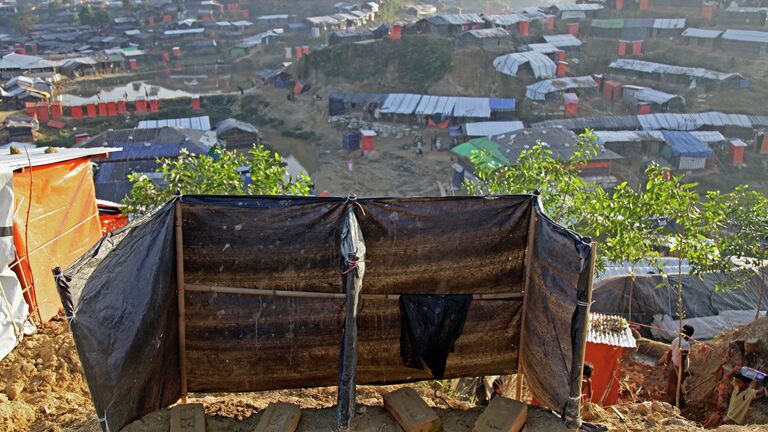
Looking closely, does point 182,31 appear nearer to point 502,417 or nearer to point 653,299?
point 653,299

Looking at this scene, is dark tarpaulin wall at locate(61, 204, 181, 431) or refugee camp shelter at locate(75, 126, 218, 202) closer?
dark tarpaulin wall at locate(61, 204, 181, 431)

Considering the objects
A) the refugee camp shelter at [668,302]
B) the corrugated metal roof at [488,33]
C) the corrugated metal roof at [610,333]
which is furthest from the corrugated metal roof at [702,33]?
the corrugated metal roof at [610,333]

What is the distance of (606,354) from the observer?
6.97 meters

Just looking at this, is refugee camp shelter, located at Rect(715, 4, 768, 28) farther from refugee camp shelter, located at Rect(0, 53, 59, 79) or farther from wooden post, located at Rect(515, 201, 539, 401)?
refugee camp shelter, located at Rect(0, 53, 59, 79)

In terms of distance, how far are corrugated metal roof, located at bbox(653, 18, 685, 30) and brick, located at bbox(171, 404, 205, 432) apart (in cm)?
4537

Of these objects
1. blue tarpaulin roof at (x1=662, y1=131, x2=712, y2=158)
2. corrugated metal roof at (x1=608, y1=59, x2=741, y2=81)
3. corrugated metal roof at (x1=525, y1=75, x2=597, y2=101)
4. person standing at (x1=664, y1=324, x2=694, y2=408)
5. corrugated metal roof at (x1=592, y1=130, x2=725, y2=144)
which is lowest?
blue tarpaulin roof at (x1=662, y1=131, x2=712, y2=158)

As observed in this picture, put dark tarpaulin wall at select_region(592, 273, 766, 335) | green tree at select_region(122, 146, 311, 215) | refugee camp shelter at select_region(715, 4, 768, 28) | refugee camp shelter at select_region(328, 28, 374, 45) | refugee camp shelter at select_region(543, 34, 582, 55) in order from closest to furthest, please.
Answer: green tree at select_region(122, 146, 311, 215), dark tarpaulin wall at select_region(592, 273, 766, 335), refugee camp shelter at select_region(715, 4, 768, 28), refugee camp shelter at select_region(543, 34, 582, 55), refugee camp shelter at select_region(328, 28, 374, 45)

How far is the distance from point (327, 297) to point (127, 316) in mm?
1546

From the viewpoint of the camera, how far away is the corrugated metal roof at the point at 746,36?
36812 millimetres

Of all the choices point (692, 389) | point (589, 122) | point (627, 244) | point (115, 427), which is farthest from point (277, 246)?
point (589, 122)

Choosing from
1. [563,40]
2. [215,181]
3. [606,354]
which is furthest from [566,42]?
[215,181]

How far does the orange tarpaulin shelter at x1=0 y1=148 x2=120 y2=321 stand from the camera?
21.2ft

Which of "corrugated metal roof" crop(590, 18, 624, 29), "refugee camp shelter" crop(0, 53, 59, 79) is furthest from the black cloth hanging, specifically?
"refugee camp shelter" crop(0, 53, 59, 79)

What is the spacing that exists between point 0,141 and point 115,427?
116 ft
